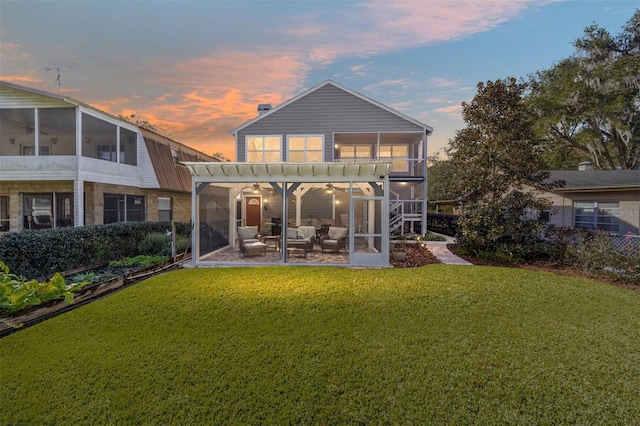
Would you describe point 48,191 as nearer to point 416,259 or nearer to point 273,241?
point 273,241

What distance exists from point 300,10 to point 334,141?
6.03m

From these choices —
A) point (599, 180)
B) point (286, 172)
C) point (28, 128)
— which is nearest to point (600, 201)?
point (599, 180)

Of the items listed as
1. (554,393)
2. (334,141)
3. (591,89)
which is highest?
(591,89)

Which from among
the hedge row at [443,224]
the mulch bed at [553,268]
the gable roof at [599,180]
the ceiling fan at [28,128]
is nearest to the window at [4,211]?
the ceiling fan at [28,128]

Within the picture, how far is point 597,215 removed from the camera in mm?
12906

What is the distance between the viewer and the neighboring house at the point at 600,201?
1155 centimetres

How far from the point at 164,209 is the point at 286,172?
1075 cm

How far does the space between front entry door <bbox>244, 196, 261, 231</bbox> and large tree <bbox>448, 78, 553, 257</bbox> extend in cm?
952

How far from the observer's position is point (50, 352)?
4.02m

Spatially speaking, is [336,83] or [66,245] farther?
[336,83]

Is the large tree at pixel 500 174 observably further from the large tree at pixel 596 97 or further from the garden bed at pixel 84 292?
the large tree at pixel 596 97

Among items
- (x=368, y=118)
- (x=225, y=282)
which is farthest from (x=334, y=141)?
(x=225, y=282)

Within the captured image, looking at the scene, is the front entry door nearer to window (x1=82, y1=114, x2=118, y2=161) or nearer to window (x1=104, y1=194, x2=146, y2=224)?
window (x1=104, y1=194, x2=146, y2=224)

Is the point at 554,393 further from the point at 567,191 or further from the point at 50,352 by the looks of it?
the point at 567,191
